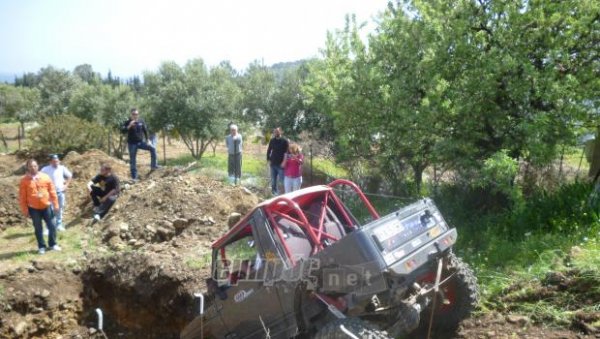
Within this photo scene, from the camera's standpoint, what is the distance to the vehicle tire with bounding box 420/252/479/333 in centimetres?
504

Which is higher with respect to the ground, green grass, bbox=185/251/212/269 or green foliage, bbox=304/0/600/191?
green foliage, bbox=304/0/600/191

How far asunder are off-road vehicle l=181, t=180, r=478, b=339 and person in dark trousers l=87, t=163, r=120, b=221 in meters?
6.52

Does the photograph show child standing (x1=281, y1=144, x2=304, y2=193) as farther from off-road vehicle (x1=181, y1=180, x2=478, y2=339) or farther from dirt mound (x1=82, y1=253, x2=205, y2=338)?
off-road vehicle (x1=181, y1=180, x2=478, y2=339)

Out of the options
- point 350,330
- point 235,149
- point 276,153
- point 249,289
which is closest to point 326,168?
point 235,149

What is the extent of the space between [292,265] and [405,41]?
6.03m

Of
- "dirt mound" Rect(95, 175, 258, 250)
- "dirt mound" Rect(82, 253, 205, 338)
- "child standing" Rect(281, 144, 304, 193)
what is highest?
Result: "child standing" Rect(281, 144, 304, 193)

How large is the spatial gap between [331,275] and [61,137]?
18.0 metres

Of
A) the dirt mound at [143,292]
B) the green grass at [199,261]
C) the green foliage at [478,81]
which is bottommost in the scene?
the dirt mound at [143,292]

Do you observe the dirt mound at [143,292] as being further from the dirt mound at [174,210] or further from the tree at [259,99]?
the tree at [259,99]

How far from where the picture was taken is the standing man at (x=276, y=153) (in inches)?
447

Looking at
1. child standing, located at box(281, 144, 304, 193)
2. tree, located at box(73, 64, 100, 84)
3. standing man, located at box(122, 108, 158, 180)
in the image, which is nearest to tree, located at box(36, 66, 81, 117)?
Result: tree, located at box(73, 64, 100, 84)

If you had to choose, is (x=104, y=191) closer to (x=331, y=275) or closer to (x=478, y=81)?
(x=478, y=81)

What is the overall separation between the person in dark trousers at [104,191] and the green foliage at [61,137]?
8716mm

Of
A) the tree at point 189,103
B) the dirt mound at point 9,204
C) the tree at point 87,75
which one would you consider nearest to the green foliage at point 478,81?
the dirt mound at point 9,204
